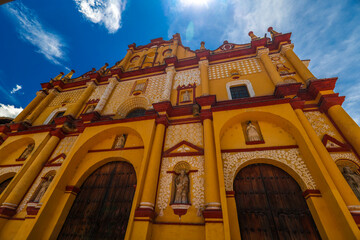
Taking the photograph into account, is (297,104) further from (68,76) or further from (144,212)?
(68,76)

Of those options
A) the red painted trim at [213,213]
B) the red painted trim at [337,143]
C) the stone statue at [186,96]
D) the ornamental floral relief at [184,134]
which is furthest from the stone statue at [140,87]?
the red painted trim at [337,143]

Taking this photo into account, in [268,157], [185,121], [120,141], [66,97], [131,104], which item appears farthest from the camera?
[66,97]

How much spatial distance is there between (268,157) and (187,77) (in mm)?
6356

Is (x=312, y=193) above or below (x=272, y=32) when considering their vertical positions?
below

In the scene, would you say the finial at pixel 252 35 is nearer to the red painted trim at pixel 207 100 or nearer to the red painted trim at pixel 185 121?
the red painted trim at pixel 207 100

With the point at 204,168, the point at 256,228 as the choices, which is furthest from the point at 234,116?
the point at 256,228

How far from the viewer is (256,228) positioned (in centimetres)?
440

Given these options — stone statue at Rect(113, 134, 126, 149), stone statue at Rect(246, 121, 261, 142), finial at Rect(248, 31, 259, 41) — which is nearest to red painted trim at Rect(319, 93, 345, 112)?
stone statue at Rect(246, 121, 261, 142)

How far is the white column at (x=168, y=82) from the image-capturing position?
8.35 meters

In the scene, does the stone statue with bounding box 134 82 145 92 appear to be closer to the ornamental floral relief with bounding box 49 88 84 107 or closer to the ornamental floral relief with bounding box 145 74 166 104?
the ornamental floral relief with bounding box 145 74 166 104

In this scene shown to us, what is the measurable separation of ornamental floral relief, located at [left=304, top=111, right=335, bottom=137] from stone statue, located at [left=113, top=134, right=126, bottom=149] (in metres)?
7.99

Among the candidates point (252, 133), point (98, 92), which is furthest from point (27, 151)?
point (252, 133)

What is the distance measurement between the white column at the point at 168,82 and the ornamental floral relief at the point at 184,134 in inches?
76.1

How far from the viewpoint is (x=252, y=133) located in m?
5.96
